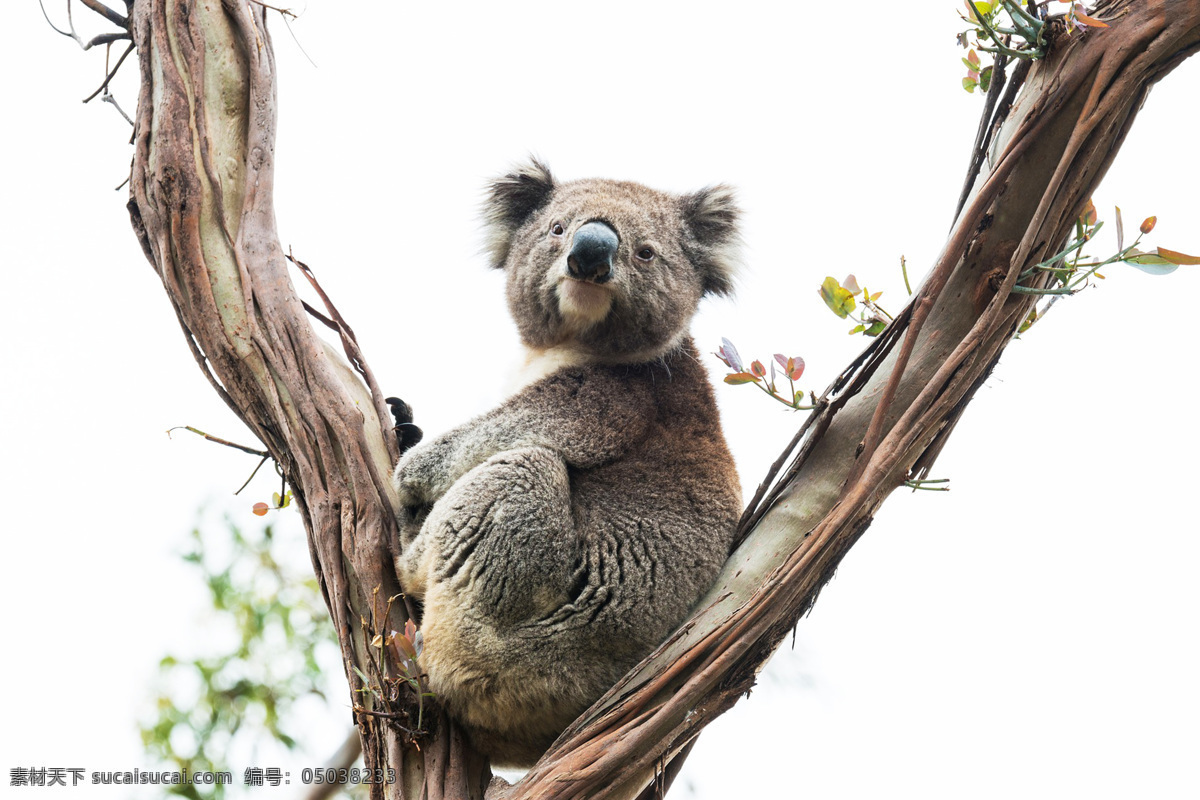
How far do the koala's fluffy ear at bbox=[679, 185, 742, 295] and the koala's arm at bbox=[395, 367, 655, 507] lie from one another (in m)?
0.64

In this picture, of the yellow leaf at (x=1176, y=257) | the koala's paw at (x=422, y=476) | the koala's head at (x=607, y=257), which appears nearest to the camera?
the yellow leaf at (x=1176, y=257)

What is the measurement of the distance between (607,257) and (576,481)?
659 millimetres

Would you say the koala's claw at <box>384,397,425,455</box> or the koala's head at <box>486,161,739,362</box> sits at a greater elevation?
the koala's head at <box>486,161,739,362</box>

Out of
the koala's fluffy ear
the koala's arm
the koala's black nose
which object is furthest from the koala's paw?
the koala's fluffy ear

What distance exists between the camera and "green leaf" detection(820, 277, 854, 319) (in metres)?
2.01

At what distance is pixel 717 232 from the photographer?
3303 mm

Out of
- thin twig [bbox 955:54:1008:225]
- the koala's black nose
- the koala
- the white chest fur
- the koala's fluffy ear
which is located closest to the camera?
thin twig [bbox 955:54:1008:225]

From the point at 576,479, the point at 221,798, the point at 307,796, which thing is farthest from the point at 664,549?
the point at 221,798

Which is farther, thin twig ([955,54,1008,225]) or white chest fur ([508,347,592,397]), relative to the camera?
white chest fur ([508,347,592,397])

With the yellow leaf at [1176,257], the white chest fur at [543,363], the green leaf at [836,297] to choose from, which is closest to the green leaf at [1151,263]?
the yellow leaf at [1176,257]

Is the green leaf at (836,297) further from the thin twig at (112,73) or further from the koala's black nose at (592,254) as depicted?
the thin twig at (112,73)

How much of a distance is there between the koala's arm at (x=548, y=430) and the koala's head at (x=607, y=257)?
7.6 inches

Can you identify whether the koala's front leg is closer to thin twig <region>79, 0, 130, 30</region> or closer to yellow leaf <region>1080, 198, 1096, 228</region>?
thin twig <region>79, 0, 130, 30</region>

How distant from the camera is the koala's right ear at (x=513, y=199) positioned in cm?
332
